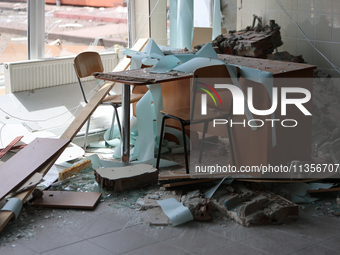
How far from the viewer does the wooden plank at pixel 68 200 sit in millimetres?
3145

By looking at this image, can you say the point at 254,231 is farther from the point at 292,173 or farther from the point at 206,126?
the point at 206,126

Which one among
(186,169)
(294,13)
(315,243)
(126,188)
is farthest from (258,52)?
(315,243)

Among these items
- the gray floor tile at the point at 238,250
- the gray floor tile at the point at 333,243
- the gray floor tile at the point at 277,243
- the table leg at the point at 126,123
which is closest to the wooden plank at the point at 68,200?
the table leg at the point at 126,123

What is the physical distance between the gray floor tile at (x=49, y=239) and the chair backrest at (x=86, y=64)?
6.57ft

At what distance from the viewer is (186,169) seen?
12.1 ft

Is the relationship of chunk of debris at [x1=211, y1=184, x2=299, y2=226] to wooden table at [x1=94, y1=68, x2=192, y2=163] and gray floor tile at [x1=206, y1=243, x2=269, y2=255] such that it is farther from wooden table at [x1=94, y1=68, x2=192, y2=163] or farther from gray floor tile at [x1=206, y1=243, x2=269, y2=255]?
wooden table at [x1=94, y1=68, x2=192, y2=163]

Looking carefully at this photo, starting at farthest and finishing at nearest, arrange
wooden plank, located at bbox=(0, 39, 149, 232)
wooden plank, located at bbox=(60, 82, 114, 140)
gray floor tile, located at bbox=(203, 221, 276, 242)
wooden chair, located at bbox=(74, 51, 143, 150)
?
wooden chair, located at bbox=(74, 51, 143, 150)
wooden plank, located at bbox=(60, 82, 114, 140)
wooden plank, located at bbox=(0, 39, 149, 232)
gray floor tile, located at bbox=(203, 221, 276, 242)

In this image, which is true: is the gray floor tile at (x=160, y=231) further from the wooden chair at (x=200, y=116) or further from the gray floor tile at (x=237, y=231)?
the wooden chair at (x=200, y=116)

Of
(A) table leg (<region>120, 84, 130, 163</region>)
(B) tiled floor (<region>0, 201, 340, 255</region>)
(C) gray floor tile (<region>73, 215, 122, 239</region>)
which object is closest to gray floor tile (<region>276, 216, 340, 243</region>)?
(B) tiled floor (<region>0, 201, 340, 255</region>)

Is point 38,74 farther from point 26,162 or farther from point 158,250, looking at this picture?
point 158,250

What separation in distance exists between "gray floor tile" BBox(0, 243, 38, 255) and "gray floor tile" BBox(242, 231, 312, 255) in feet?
4.18

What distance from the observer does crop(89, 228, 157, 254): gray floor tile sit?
2.59 meters

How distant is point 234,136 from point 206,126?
423mm

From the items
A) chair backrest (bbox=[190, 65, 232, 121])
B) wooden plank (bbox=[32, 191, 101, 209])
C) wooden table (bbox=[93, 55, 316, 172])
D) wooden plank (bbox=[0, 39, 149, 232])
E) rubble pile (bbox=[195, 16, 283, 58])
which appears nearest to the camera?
wooden plank (bbox=[0, 39, 149, 232])
